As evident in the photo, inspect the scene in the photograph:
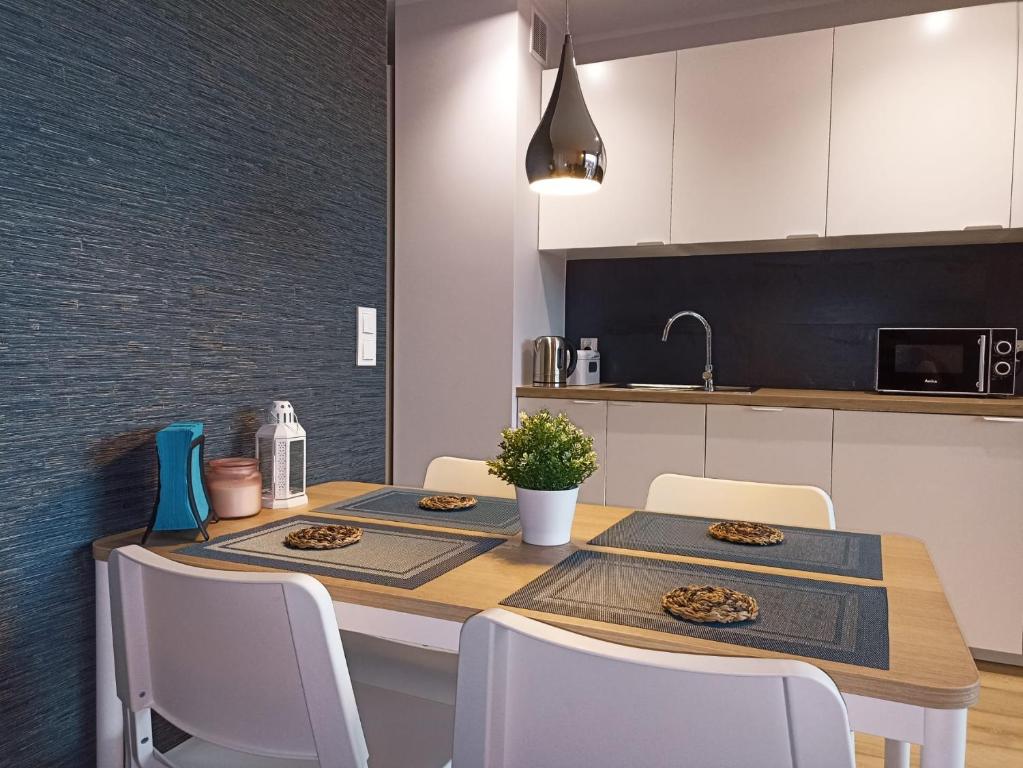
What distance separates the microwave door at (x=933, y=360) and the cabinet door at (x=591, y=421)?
1078 mm

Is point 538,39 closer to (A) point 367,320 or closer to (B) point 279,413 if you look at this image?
(A) point 367,320

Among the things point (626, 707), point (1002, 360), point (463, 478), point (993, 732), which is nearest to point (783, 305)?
point (1002, 360)

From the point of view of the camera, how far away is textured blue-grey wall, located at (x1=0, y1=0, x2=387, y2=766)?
4.14 feet

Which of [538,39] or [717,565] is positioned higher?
[538,39]

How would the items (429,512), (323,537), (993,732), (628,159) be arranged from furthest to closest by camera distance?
(628,159), (993,732), (429,512), (323,537)

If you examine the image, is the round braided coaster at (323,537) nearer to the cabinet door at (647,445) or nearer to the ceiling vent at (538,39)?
the cabinet door at (647,445)

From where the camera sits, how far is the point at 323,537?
1332 millimetres

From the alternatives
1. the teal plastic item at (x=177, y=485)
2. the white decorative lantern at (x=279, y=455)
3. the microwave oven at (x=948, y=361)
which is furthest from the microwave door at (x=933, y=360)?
the teal plastic item at (x=177, y=485)

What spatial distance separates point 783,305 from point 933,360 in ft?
2.33

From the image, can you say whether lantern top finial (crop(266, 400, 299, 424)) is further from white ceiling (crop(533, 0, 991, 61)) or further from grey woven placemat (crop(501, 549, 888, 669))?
white ceiling (crop(533, 0, 991, 61))

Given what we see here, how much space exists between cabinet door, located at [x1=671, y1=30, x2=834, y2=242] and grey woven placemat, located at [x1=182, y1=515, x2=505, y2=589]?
2210 mm

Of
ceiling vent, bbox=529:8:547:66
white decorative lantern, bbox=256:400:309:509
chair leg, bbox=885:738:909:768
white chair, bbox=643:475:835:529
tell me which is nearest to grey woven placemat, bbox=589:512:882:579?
white chair, bbox=643:475:835:529

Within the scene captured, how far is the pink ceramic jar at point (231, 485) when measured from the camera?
4.91 ft

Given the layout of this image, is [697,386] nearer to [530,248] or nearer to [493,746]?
[530,248]
